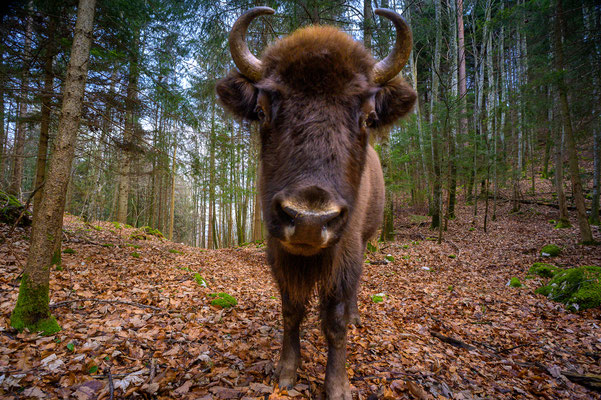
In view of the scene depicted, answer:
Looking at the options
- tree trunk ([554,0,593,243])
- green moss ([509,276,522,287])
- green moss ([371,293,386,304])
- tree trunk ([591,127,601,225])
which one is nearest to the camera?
green moss ([371,293,386,304])

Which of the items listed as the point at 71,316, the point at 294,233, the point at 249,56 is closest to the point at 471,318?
the point at 294,233

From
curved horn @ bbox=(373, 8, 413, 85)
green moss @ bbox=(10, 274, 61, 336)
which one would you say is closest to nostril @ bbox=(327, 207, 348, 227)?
curved horn @ bbox=(373, 8, 413, 85)

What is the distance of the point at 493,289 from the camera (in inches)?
259

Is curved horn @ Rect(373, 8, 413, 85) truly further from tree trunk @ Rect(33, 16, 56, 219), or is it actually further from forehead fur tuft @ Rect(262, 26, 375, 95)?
tree trunk @ Rect(33, 16, 56, 219)

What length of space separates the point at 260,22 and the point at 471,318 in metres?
12.0

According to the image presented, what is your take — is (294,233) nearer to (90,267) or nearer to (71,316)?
(71,316)

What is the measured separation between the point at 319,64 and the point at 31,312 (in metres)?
4.25

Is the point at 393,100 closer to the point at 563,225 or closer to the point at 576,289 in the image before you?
the point at 576,289

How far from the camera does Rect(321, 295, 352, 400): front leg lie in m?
2.65

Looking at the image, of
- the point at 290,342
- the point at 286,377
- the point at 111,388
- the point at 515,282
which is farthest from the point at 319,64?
the point at 515,282

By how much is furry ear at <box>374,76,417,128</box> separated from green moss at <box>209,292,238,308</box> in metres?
3.94

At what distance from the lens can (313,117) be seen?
214 cm

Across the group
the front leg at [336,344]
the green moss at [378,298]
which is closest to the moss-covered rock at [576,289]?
the green moss at [378,298]

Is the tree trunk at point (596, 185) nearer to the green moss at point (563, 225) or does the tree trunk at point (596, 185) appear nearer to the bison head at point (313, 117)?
the green moss at point (563, 225)
